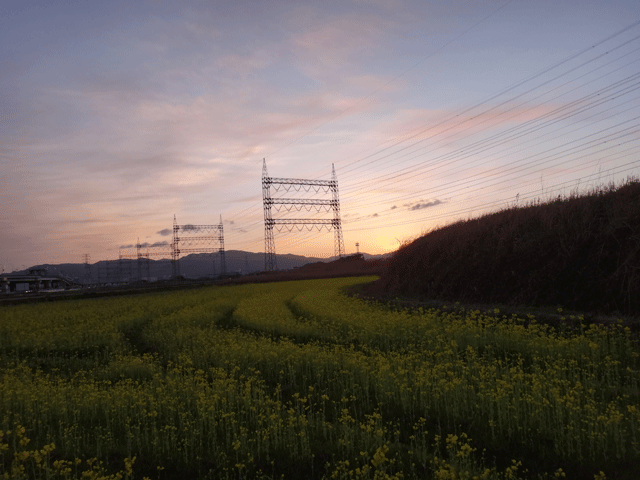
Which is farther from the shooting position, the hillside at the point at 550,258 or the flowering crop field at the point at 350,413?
the hillside at the point at 550,258

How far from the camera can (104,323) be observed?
20891mm

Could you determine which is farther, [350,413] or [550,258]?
[550,258]

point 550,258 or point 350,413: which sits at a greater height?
point 550,258

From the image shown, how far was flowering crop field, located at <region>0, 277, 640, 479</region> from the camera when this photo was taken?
6168 millimetres

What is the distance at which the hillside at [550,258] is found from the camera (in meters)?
15.0

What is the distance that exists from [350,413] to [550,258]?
14.0 meters

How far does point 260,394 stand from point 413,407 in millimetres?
3324

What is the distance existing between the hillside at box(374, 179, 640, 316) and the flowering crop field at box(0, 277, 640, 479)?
3.38m

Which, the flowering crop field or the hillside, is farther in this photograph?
the hillside

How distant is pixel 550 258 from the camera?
18062 millimetres

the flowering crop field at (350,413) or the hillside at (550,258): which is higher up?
the hillside at (550,258)

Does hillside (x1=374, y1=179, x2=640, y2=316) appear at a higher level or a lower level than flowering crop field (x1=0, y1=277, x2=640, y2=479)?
higher

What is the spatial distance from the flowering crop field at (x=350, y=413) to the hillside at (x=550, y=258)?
338 centimetres

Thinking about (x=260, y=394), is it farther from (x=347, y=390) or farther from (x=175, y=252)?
(x=175, y=252)
